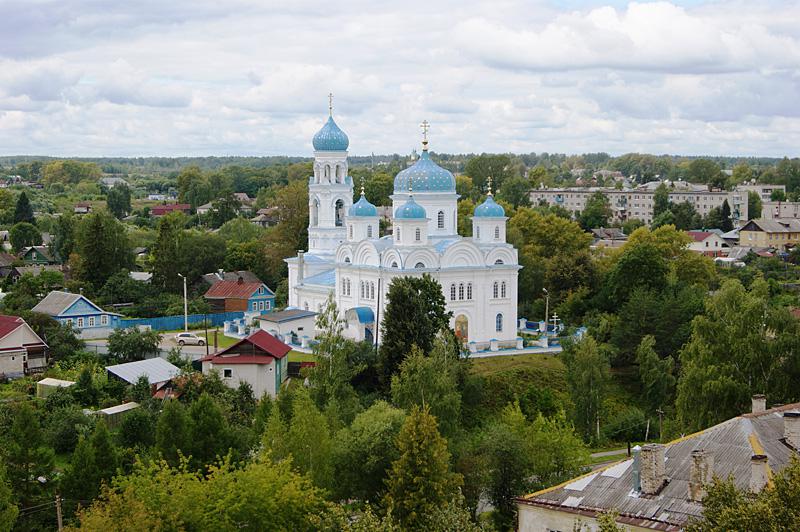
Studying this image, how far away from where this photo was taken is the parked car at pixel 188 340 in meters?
43.3

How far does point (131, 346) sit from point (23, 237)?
4012 centimetres

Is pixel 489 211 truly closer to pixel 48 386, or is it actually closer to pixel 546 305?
pixel 546 305

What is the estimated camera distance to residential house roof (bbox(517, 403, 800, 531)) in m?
17.4

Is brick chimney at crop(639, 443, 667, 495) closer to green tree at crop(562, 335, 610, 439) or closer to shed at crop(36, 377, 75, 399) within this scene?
green tree at crop(562, 335, 610, 439)

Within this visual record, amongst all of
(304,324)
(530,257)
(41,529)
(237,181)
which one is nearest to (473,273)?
(304,324)

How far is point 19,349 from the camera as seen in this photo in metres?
37.8

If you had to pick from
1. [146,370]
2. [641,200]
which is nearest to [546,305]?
[146,370]

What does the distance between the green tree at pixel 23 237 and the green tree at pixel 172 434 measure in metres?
52.3

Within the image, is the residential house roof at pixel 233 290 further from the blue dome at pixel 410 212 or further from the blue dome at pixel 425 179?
the blue dome at pixel 410 212

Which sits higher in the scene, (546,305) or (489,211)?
(489,211)

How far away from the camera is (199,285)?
5647 centimetres

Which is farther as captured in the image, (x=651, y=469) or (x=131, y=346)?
(x=131, y=346)

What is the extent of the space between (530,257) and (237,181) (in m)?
92.0

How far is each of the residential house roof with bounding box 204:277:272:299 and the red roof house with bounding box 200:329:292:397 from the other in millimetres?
15542
